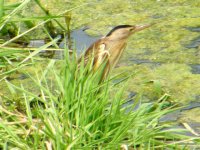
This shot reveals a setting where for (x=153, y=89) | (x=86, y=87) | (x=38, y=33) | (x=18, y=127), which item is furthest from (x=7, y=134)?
(x=38, y=33)

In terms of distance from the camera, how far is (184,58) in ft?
22.4

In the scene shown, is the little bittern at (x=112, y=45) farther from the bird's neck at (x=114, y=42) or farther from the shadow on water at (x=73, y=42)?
the shadow on water at (x=73, y=42)

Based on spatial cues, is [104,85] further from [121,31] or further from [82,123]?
[121,31]

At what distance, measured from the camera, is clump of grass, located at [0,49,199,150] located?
4.66 metres

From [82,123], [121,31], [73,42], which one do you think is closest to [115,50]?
[121,31]

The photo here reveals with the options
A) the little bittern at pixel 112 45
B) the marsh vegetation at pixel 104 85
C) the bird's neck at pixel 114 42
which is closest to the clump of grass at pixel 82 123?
the marsh vegetation at pixel 104 85

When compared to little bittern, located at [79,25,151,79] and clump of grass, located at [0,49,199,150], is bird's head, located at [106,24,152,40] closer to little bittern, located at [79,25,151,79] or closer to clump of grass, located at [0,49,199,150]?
little bittern, located at [79,25,151,79]

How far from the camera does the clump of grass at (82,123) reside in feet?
15.3

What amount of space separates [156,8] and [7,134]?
3576 millimetres

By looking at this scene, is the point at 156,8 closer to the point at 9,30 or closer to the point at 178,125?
the point at 9,30

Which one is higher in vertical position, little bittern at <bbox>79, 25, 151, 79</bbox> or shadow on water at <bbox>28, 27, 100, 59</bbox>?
little bittern at <bbox>79, 25, 151, 79</bbox>

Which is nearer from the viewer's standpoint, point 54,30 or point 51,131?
point 51,131

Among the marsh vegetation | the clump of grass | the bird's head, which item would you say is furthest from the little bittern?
the clump of grass

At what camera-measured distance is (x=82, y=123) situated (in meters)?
4.82
